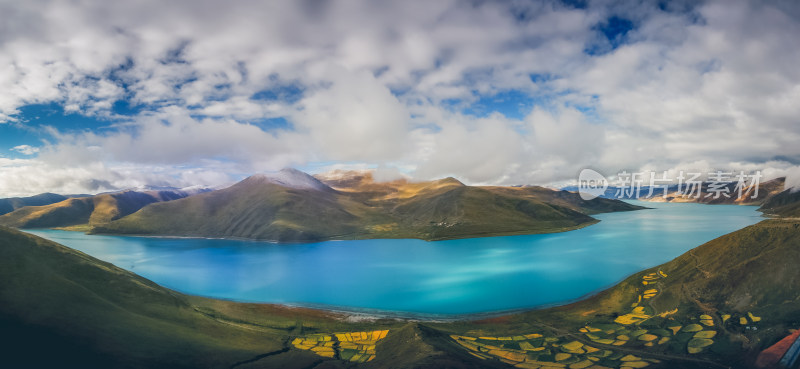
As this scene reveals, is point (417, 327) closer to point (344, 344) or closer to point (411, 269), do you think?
point (344, 344)

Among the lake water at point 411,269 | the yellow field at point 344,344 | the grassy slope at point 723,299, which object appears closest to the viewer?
the grassy slope at point 723,299

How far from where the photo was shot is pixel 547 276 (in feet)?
304

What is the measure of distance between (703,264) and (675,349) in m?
29.4

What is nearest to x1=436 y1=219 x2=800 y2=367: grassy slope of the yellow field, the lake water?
the lake water

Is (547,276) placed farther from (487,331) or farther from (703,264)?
(487,331)

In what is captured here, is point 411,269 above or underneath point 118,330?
underneath

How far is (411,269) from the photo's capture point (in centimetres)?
11450

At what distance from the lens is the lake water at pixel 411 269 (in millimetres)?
75875

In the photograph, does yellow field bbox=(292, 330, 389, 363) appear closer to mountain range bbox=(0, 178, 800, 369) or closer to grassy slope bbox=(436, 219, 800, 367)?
mountain range bbox=(0, 178, 800, 369)

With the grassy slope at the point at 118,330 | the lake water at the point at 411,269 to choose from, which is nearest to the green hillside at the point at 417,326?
the grassy slope at the point at 118,330

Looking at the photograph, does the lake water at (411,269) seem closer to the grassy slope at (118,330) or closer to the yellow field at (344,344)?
the yellow field at (344,344)

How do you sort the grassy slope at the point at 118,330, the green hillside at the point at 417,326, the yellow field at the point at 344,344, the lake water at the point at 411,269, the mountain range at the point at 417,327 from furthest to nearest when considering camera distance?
the lake water at the point at 411,269
the yellow field at the point at 344,344
the green hillside at the point at 417,326
the mountain range at the point at 417,327
the grassy slope at the point at 118,330

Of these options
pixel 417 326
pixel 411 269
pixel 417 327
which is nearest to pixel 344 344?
pixel 417 326

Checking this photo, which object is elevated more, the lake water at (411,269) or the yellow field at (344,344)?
the yellow field at (344,344)
